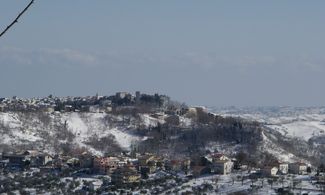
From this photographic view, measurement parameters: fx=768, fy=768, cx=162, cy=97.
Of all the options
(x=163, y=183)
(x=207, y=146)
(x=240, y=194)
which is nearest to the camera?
(x=240, y=194)

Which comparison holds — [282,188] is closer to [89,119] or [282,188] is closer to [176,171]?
[176,171]

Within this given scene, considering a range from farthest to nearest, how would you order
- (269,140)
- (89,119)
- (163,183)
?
(89,119), (269,140), (163,183)

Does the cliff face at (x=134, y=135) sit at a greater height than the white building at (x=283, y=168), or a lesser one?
greater

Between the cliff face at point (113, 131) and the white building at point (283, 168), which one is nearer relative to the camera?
the white building at point (283, 168)

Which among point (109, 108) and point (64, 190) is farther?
point (109, 108)

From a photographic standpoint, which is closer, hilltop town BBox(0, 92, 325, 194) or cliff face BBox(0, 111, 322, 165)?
hilltop town BBox(0, 92, 325, 194)

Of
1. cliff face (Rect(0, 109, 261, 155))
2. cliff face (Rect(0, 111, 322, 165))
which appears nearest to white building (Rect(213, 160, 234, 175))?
cliff face (Rect(0, 111, 322, 165))

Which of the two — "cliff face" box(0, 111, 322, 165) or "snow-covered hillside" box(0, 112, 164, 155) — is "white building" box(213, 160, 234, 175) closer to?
"cliff face" box(0, 111, 322, 165)

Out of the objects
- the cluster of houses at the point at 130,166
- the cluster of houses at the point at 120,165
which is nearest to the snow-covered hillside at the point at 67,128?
the cluster of houses at the point at 120,165

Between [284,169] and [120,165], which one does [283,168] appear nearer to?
[284,169]

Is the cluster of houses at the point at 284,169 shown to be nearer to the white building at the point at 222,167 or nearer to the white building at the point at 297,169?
the white building at the point at 297,169

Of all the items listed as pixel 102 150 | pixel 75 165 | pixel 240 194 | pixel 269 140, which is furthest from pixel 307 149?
pixel 240 194
